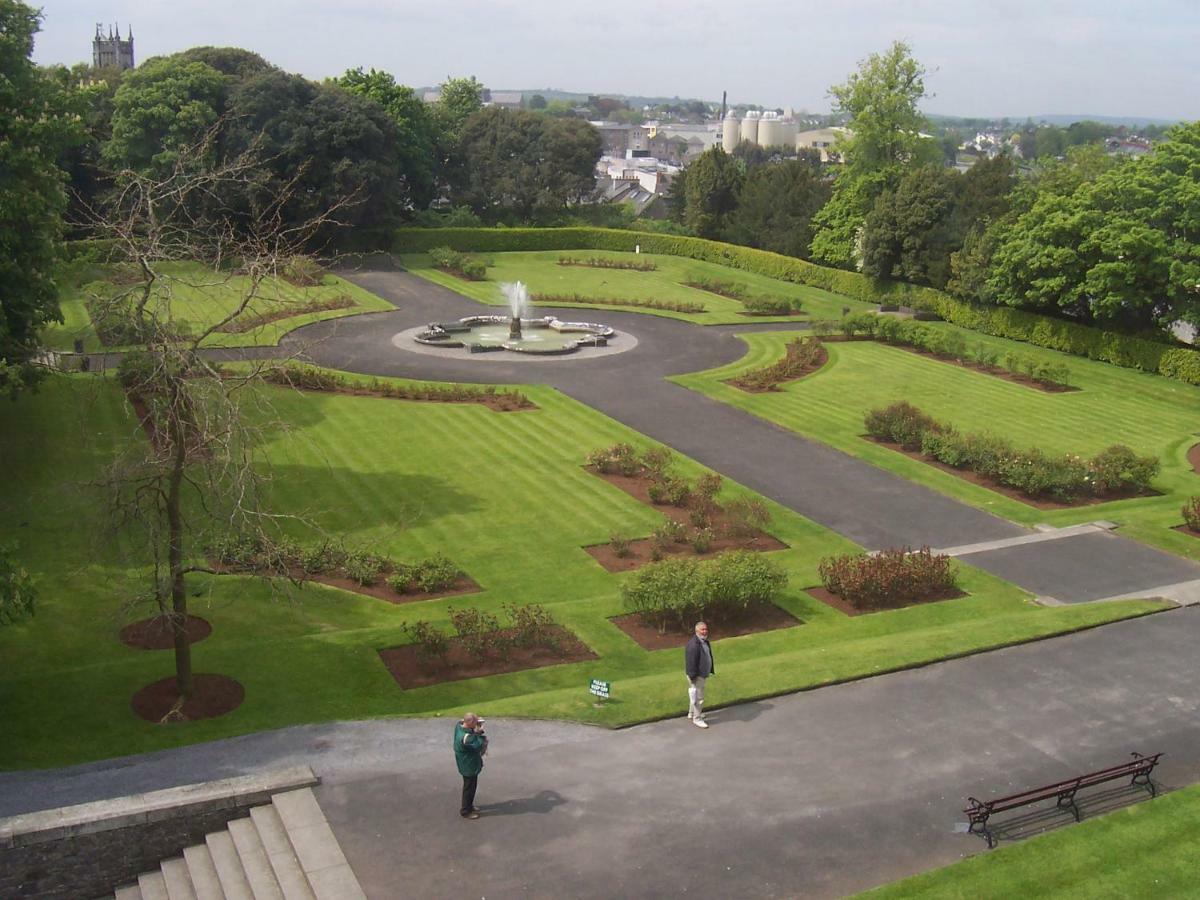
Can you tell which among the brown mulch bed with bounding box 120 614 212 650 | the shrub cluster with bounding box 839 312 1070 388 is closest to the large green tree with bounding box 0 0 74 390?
the brown mulch bed with bounding box 120 614 212 650

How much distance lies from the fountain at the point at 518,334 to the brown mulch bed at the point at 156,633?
2630cm

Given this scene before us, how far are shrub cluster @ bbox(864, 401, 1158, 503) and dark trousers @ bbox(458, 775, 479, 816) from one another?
68.4ft

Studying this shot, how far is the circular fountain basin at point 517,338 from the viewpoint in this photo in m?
45.6

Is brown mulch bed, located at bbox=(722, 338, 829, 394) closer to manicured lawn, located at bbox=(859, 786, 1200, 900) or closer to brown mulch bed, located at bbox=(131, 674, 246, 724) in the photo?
brown mulch bed, located at bbox=(131, 674, 246, 724)

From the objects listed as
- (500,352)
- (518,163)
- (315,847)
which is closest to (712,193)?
(518,163)

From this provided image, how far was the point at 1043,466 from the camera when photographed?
29000 millimetres

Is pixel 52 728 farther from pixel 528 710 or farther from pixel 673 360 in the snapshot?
pixel 673 360

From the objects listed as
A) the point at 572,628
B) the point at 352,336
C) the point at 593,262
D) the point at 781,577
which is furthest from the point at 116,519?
the point at 593,262

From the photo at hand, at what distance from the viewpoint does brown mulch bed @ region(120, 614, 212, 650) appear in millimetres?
18875

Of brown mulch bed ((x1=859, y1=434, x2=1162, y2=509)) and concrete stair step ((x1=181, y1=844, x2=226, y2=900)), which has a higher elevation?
brown mulch bed ((x1=859, y1=434, x2=1162, y2=509))

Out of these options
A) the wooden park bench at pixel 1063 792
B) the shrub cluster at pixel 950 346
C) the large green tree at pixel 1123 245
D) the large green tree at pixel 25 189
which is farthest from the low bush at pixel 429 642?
the large green tree at pixel 1123 245

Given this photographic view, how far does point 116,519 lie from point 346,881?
1477cm

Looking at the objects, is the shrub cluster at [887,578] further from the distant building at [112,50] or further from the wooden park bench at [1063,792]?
the distant building at [112,50]

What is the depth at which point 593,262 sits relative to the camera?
232ft
